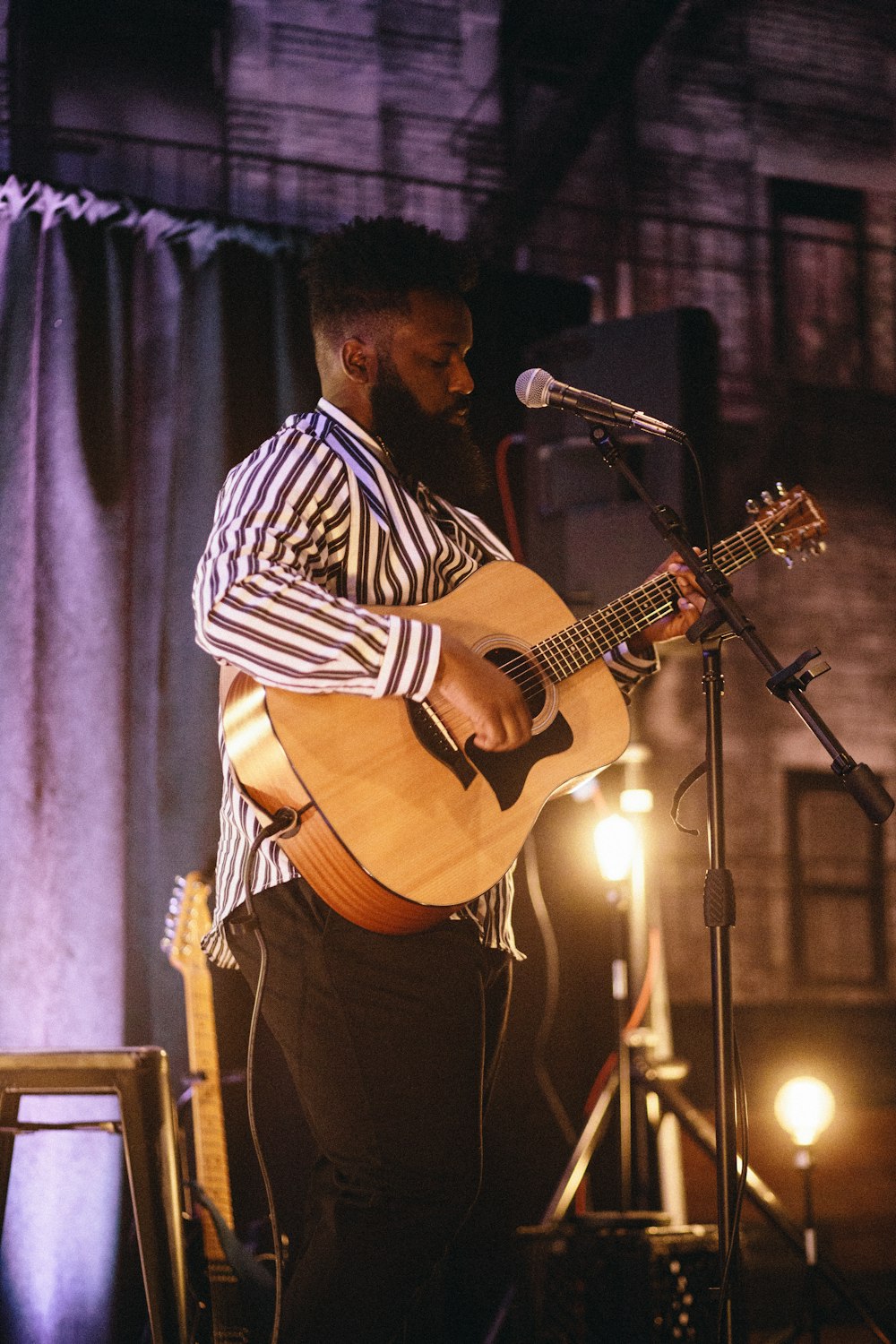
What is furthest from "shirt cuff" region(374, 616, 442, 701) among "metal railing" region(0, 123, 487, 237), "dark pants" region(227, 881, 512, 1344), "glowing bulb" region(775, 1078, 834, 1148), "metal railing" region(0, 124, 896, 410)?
"metal railing" region(0, 123, 487, 237)

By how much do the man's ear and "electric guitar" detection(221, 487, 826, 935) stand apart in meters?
0.42

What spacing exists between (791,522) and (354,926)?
1.15 m

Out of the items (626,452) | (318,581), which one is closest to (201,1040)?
(318,581)

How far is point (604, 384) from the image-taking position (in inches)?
147

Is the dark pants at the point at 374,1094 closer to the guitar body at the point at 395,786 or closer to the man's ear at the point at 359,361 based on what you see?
the guitar body at the point at 395,786

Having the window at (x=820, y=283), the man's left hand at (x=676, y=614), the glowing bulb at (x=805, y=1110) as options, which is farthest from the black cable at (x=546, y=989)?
the window at (x=820, y=283)

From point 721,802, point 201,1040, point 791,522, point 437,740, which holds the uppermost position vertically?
point 791,522

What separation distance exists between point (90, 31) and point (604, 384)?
10.3 feet

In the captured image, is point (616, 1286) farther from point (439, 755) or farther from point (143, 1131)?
point (439, 755)

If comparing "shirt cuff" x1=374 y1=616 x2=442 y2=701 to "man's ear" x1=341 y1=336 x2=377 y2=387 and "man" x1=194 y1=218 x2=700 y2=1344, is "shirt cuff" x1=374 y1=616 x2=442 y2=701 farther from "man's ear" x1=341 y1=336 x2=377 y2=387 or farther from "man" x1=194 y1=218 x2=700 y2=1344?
"man's ear" x1=341 y1=336 x2=377 y2=387

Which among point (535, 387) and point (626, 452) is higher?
point (626, 452)

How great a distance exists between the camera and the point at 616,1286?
124 inches

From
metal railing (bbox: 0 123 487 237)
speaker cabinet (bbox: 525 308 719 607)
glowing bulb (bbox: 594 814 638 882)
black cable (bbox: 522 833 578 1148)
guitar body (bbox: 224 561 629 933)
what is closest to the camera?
guitar body (bbox: 224 561 629 933)

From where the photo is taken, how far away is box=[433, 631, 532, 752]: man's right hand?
194 centimetres
